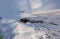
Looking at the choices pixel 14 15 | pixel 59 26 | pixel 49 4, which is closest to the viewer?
pixel 59 26

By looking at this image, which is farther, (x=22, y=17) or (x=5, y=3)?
(x=5, y=3)

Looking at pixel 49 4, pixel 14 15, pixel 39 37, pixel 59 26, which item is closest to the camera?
pixel 39 37

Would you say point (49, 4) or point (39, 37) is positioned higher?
point (49, 4)

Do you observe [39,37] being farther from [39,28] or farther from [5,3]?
[5,3]

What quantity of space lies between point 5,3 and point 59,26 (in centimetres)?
50

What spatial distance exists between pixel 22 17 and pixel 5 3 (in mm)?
228

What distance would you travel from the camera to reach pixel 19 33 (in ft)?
3.46

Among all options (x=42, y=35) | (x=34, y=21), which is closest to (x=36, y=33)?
(x=42, y=35)

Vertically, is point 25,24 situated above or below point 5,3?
below

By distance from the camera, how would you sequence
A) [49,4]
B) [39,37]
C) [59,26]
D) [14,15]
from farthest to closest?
[49,4] → [14,15] → [59,26] → [39,37]

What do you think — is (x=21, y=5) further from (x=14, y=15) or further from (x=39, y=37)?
(x=39, y=37)

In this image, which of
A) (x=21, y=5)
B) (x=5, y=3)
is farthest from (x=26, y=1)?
(x=5, y=3)

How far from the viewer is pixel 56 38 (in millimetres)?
1031

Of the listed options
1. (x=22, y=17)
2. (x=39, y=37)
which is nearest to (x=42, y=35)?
(x=39, y=37)
